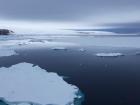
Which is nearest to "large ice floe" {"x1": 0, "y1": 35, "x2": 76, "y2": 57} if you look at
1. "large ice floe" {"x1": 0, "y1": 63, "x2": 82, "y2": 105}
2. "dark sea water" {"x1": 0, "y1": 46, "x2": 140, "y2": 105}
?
"dark sea water" {"x1": 0, "y1": 46, "x2": 140, "y2": 105}

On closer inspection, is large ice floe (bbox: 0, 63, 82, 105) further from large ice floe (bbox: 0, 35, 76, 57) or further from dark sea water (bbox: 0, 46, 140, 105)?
large ice floe (bbox: 0, 35, 76, 57)

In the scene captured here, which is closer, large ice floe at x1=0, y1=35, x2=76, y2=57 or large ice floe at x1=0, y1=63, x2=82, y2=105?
large ice floe at x1=0, y1=63, x2=82, y2=105

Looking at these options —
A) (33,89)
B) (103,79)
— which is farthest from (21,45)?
(33,89)

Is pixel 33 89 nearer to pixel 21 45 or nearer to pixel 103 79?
pixel 103 79

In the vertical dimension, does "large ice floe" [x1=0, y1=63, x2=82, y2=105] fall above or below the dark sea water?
above

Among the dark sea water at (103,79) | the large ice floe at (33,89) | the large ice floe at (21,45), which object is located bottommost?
the large ice floe at (21,45)

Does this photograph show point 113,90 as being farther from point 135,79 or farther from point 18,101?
point 18,101

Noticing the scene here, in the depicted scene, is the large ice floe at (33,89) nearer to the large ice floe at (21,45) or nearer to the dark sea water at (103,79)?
the dark sea water at (103,79)

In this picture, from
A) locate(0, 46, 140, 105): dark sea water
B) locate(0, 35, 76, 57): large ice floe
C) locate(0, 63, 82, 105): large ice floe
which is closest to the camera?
locate(0, 63, 82, 105): large ice floe

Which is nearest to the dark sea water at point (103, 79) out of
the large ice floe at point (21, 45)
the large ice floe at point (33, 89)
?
the large ice floe at point (33, 89)
